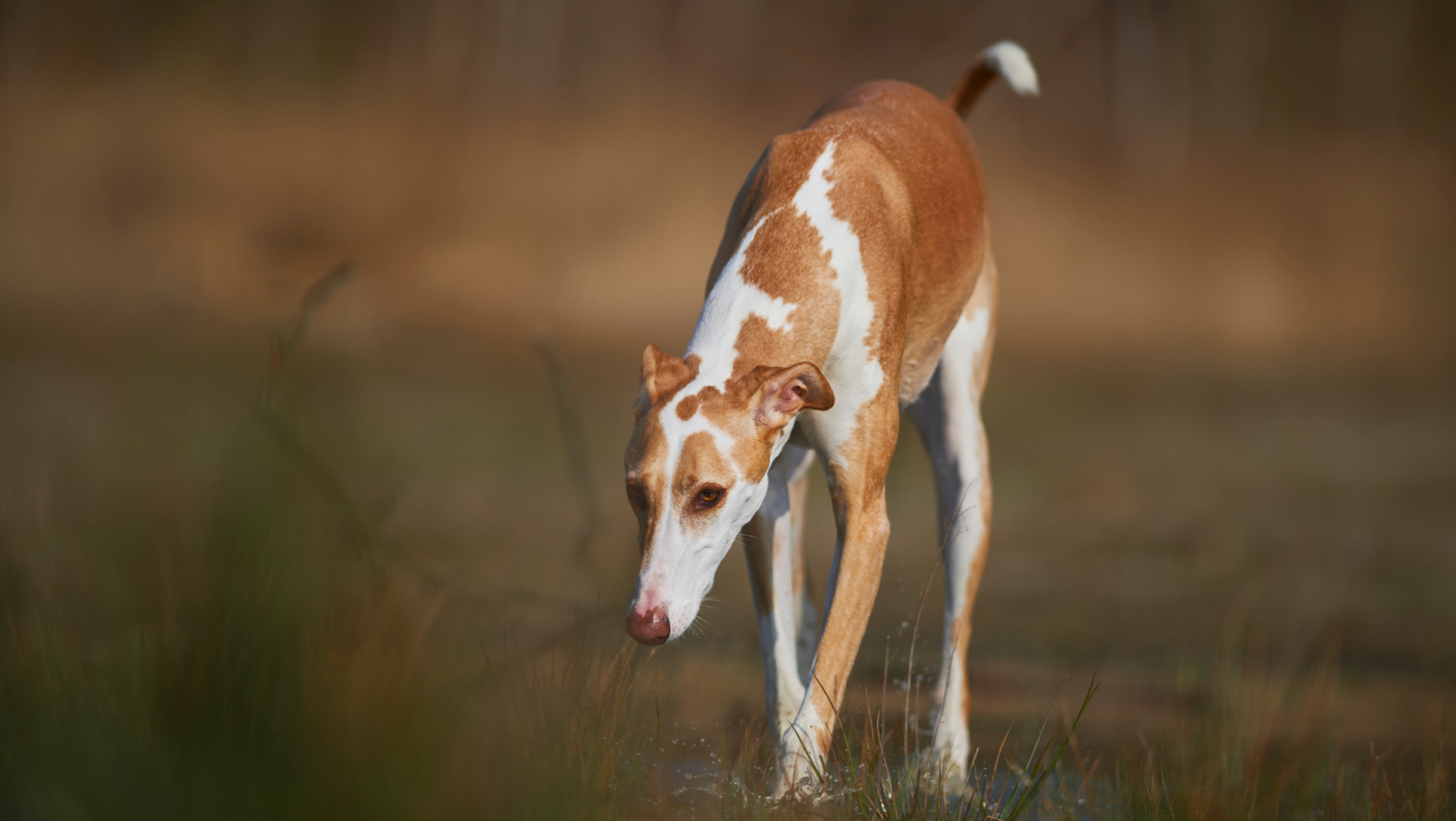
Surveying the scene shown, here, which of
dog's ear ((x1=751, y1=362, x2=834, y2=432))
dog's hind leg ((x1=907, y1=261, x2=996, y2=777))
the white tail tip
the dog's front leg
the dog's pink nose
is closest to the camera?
the dog's pink nose

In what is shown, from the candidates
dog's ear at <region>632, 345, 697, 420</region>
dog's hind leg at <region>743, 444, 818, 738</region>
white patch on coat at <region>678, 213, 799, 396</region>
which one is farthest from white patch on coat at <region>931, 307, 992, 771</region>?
dog's ear at <region>632, 345, 697, 420</region>

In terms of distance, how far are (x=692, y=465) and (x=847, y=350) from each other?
1.06 metres

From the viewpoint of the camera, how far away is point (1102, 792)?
514cm

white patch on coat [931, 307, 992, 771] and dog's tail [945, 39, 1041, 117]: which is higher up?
dog's tail [945, 39, 1041, 117]

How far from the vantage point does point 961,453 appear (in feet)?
19.1

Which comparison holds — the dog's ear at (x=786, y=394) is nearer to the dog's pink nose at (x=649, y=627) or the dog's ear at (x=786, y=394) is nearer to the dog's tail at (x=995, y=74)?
the dog's pink nose at (x=649, y=627)

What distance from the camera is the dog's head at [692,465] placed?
3535 millimetres

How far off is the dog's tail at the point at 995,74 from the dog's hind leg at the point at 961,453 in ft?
3.51

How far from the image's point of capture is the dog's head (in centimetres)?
354

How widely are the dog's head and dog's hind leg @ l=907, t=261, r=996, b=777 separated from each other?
198 cm

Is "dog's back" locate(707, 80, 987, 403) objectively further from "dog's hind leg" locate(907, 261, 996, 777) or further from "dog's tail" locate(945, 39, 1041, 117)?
"dog's tail" locate(945, 39, 1041, 117)

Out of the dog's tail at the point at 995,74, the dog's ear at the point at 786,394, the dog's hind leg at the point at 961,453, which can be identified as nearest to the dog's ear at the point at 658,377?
the dog's ear at the point at 786,394

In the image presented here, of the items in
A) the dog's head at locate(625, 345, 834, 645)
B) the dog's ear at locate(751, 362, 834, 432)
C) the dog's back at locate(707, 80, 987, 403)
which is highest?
the dog's back at locate(707, 80, 987, 403)

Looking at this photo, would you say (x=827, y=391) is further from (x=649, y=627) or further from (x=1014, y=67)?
(x=1014, y=67)
